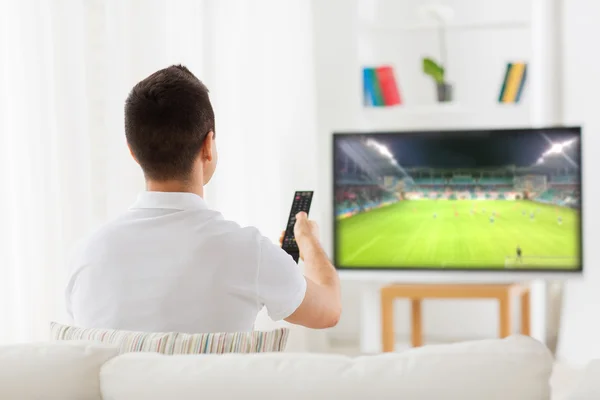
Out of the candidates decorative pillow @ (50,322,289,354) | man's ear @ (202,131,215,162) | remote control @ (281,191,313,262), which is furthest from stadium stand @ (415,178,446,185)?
decorative pillow @ (50,322,289,354)

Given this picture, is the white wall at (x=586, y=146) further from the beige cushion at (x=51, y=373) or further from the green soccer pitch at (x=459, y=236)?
the beige cushion at (x=51, y=373)

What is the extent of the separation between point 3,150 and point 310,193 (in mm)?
1214

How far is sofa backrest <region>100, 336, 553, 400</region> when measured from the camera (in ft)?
2.96

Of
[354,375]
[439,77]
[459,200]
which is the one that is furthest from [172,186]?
[439,77]

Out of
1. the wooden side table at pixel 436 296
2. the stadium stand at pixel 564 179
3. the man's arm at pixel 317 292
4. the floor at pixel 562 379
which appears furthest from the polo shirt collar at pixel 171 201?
A: the stadium stand at pixel 564 179

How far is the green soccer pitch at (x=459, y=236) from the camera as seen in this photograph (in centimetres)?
332

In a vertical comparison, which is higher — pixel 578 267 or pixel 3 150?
pixel 3 150

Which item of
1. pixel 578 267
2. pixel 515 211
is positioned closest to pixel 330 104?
pixel 515 211

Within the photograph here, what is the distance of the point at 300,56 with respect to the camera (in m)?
3.93

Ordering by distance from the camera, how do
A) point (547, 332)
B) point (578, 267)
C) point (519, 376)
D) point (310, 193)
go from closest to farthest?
point (519, 376) → point (310, 193) → point (578, 267) → point (547, 332)

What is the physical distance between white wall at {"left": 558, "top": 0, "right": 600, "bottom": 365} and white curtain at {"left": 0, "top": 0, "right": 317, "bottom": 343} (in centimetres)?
124

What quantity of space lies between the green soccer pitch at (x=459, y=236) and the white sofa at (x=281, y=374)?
2454 millimetres

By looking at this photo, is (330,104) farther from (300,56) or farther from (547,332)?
(547,332)

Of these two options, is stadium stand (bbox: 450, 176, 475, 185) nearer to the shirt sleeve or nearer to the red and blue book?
the red and blue book
